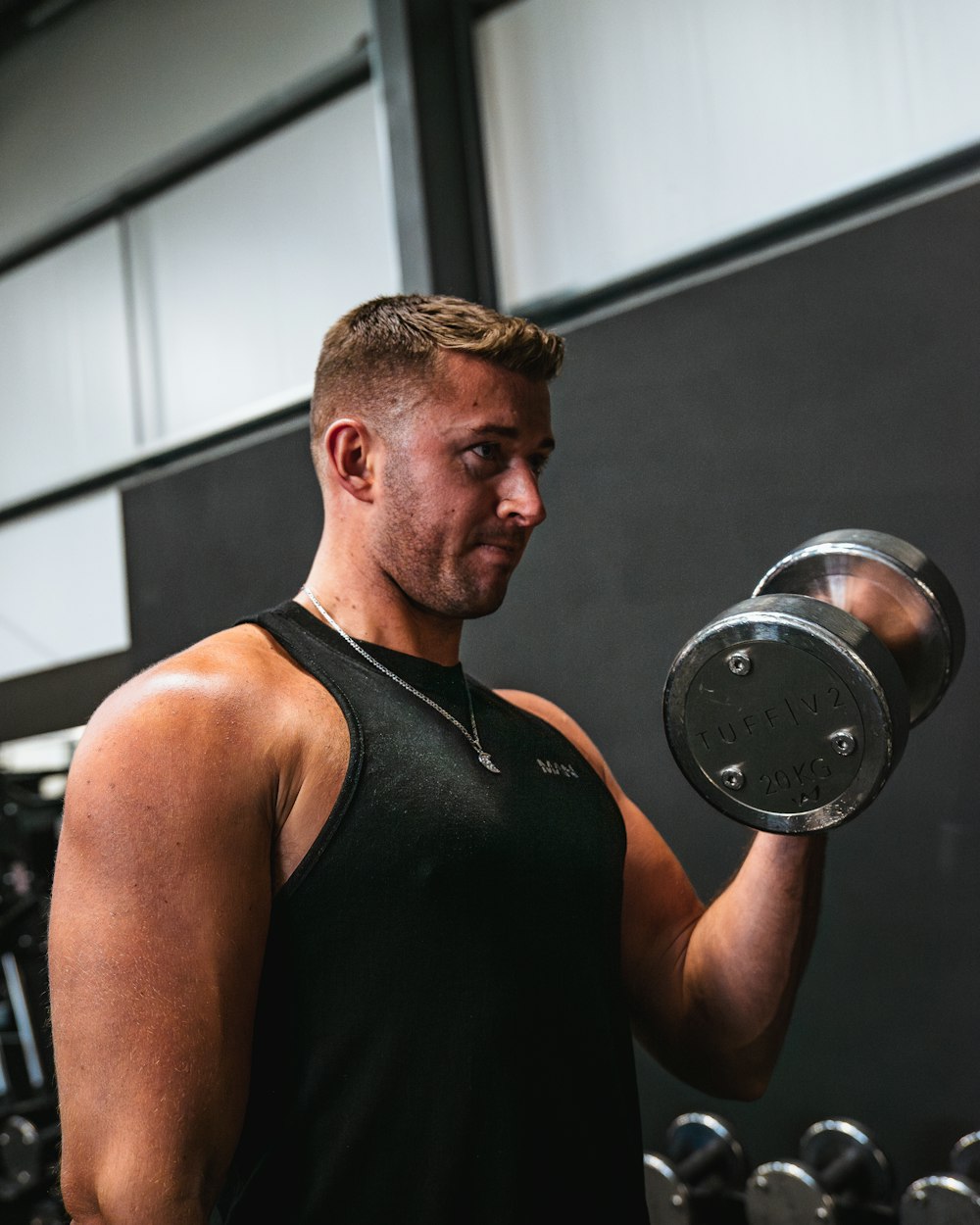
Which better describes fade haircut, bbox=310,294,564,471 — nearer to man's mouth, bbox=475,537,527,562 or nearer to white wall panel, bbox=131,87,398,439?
man's mouth, bbox=475,537,527,562

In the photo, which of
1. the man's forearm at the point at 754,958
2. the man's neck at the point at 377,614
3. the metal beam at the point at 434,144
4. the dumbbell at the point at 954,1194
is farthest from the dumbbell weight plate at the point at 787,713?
the metal beam at the point at 434,144

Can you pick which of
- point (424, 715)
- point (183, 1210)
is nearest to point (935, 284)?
point (424, 715)

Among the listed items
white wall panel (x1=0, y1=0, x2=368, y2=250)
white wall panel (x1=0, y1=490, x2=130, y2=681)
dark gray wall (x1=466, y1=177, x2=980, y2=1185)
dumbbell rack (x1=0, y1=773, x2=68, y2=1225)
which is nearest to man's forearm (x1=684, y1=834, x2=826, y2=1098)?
dark gray wall (x1=466, y1=177, x2=980, y2=1185)

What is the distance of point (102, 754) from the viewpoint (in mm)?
1054

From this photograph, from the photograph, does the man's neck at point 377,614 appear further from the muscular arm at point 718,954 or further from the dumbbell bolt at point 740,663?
the dumbbell bolt at point 740,663

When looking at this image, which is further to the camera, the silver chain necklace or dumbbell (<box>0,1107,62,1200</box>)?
dumbbell (<box>0,1107,62,1200</box>)

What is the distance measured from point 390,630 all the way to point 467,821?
259 millimetres

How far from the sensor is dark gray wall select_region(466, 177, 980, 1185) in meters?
1.56

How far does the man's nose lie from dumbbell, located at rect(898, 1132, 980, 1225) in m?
0.92

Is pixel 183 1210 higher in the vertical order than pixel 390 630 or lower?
lower

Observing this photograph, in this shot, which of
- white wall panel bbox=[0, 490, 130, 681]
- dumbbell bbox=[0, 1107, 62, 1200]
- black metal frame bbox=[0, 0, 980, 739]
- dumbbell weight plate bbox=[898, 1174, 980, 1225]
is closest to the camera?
dumbbell weight plate bbox=[898, 1174, 980, 1225]

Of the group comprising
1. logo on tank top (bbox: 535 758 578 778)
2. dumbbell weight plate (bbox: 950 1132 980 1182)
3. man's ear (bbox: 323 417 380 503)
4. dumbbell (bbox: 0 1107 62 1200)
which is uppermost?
man's ear (bbox: 323 417 380 503)

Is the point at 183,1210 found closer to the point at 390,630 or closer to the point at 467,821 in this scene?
the point at 467,821

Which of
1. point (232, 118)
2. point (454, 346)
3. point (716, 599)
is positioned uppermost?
point (232, 118)
